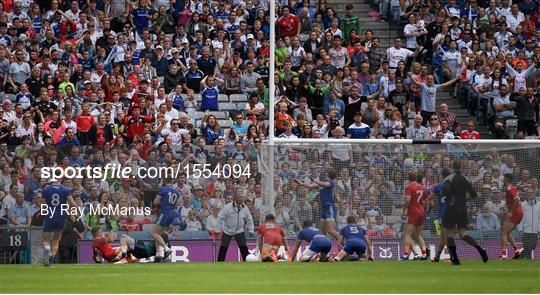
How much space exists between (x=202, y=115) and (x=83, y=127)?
2.99m

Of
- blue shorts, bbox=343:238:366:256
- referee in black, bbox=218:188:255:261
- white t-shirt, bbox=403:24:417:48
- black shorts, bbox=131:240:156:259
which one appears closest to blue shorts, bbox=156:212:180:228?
black shorts, bbox=131:240:156:259

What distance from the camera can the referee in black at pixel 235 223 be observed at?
27.2m

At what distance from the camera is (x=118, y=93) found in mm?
31250

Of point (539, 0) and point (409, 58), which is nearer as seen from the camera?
point (409, 58)

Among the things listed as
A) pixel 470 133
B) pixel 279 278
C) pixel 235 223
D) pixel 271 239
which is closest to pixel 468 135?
pixel 470 133

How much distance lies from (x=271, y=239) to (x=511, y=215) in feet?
14.9

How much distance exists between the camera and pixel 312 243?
26203 millimetres

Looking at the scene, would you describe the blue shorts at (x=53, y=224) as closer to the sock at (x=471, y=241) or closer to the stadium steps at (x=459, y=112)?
the sock at (x=471, y=241)

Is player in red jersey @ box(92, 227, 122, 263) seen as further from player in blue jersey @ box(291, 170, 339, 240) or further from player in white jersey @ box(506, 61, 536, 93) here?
player in white jersey @ box(506, 61, 536, 93)

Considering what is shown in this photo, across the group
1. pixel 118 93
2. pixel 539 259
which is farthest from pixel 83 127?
pixel 539 259

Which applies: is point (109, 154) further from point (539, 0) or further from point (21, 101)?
point (539, 0)

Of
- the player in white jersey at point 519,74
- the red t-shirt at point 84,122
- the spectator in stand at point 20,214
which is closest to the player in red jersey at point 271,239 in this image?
the spectator in stand at point 20,214

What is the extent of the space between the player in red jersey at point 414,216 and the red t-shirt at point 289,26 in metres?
8.59

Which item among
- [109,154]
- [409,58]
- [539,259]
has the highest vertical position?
[409,58]
